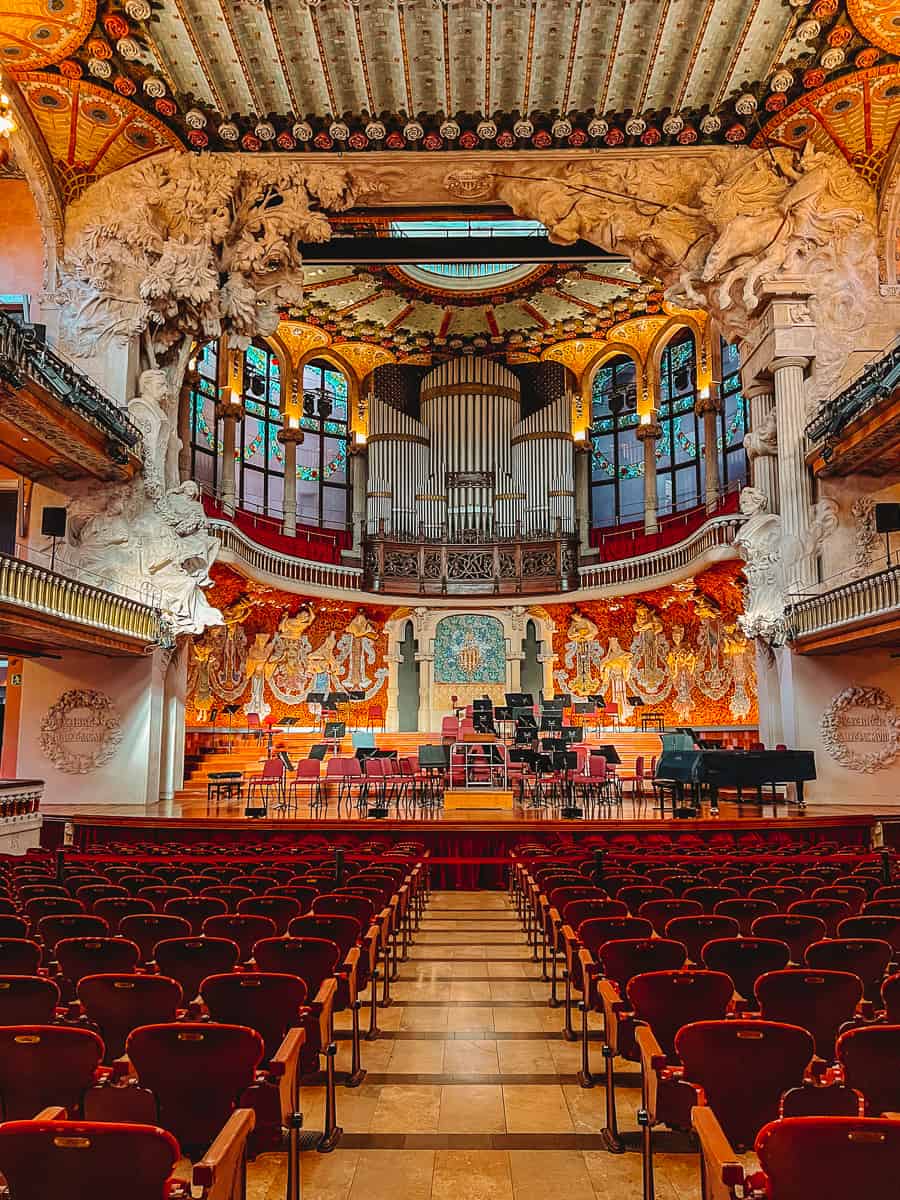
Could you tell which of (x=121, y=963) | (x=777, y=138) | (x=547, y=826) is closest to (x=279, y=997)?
(x=121, y=963)

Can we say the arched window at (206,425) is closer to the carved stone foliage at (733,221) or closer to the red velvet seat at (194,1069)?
the carved stone foliage at (733,221)

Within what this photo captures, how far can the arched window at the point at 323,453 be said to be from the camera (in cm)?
2702

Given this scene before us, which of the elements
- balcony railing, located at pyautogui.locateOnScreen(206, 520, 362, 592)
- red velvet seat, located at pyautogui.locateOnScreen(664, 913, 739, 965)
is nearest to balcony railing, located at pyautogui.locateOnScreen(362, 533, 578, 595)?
balcony railing, located at pyautogui.locateOnScreen(206, 520, 362, 592)

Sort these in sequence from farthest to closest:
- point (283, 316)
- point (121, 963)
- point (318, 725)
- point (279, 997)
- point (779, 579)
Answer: point (283, 316) < point (318, 725) < point (779, 579) < point (121, 963) < point (279, 997)

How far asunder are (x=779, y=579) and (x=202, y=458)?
15422 mm

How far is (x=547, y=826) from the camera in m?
11.9

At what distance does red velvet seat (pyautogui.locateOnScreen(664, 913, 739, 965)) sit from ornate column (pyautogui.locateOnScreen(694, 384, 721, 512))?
63.8 ft

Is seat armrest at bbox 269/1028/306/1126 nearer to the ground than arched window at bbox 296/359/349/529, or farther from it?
nearer to the ground

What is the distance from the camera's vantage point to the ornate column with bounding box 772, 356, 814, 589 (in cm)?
1486

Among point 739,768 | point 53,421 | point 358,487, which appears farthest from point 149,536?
point 358,487

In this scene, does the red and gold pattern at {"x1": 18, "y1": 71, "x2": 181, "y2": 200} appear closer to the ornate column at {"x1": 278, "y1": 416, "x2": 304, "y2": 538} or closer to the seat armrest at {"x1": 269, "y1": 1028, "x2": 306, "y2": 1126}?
the ornate column at {"x1": 278, "y1": 416, "x2": 304, "y2": 538}

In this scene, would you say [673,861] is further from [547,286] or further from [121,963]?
[547,286]

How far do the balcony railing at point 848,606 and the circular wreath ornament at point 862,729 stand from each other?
57.7 inches

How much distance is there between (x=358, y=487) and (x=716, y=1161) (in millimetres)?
25270
